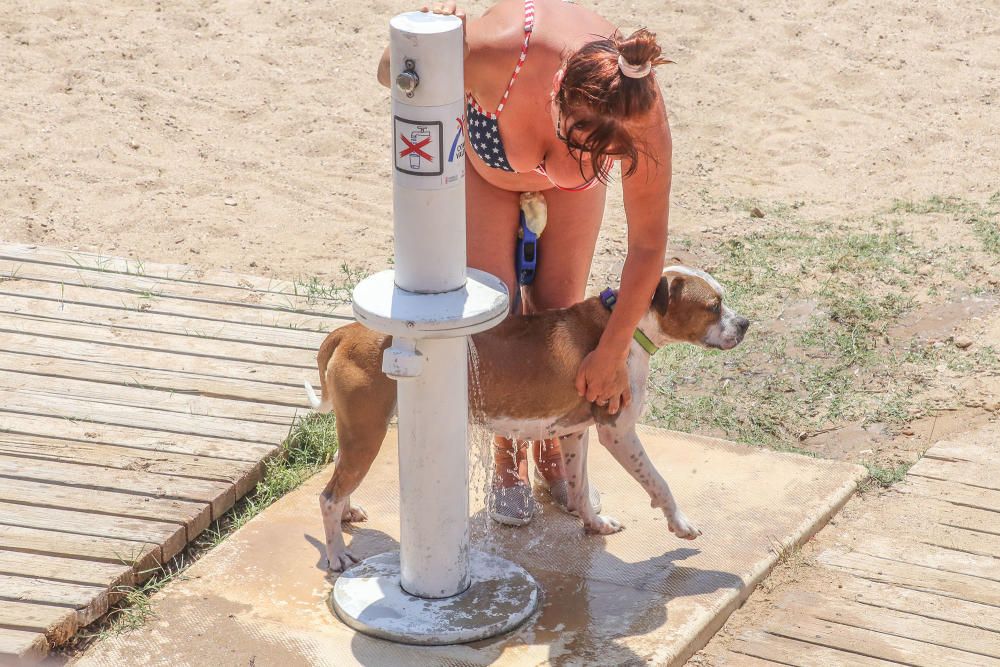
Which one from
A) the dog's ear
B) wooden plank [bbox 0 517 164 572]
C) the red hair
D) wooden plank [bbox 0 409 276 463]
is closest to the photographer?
the red hair

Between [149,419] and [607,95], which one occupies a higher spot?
[607,95]

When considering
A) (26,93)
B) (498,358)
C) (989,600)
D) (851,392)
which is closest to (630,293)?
(498,358)

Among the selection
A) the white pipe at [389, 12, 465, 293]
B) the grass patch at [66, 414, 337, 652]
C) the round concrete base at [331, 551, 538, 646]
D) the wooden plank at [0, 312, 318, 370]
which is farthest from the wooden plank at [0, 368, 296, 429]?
the white pipe at [389, 12, 465, 293]

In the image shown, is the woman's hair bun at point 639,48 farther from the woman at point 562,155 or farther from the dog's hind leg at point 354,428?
the dog's hind leg at point 354,428

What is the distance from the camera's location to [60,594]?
3592 mm

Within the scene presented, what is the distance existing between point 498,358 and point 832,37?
5937 mm

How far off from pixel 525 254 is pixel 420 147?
0.97 metres

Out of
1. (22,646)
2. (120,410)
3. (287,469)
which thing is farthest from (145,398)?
(22,646)

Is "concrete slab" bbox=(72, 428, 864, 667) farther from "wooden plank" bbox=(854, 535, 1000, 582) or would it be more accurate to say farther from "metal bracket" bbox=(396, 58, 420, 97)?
"metal bracket" bbox=(396, 58, 420, 97)

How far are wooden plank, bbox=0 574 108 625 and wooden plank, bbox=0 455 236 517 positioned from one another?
1.69 ft

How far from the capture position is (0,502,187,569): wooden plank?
387 centimetres

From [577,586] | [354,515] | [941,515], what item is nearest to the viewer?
[577,586]

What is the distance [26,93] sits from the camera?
7.89 metres

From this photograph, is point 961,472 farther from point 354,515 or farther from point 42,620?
point 42,620
